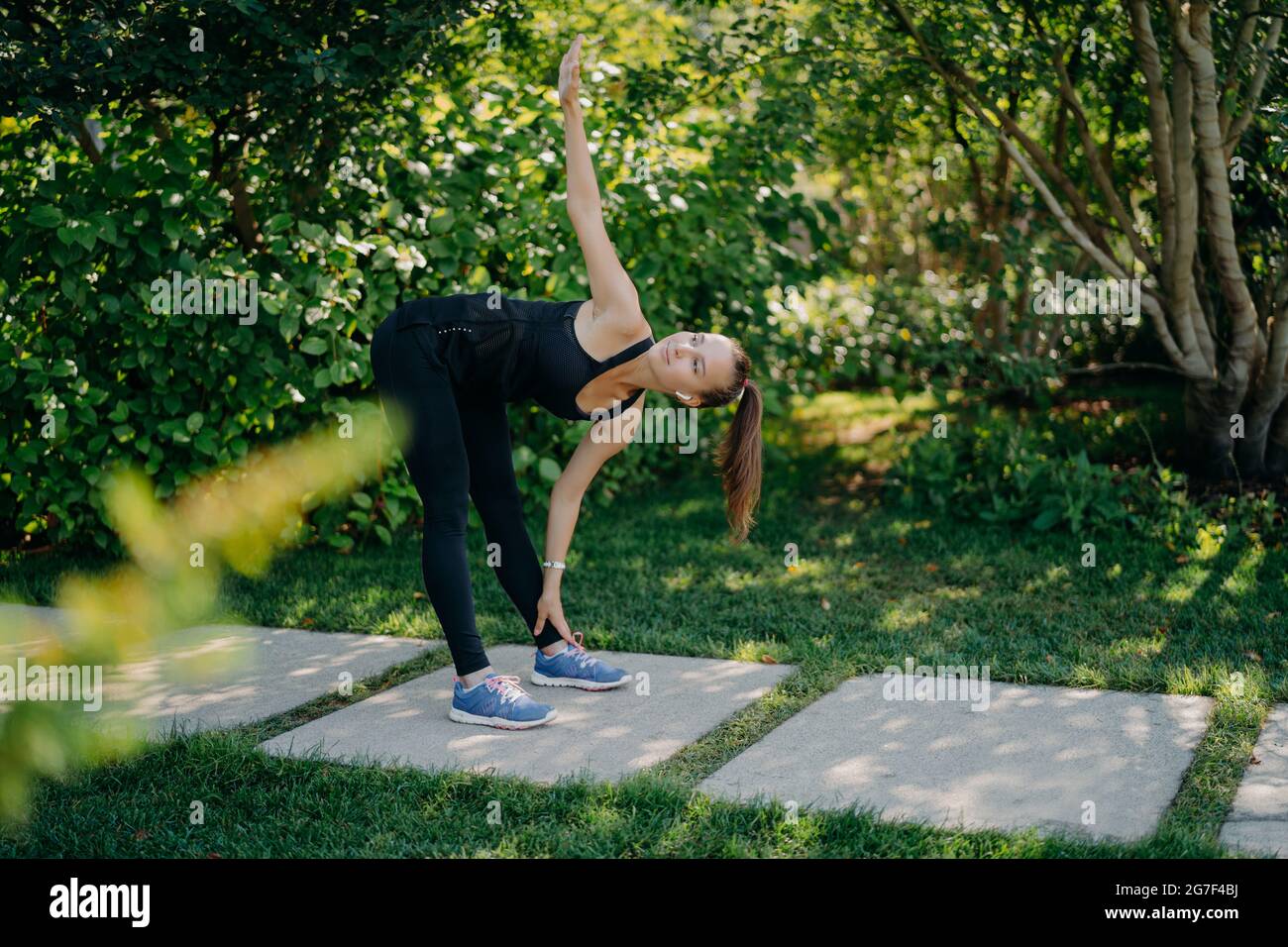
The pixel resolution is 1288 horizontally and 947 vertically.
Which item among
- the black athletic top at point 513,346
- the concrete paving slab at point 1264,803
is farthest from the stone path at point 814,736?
the black athletic top at point 513,346

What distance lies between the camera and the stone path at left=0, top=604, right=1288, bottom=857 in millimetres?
3092

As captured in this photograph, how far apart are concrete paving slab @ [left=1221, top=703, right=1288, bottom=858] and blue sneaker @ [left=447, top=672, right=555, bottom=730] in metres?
1.91

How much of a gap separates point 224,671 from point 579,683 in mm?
1298

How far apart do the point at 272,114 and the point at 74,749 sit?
A: 10.7 feet

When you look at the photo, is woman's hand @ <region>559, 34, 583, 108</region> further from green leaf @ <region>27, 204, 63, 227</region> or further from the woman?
green leaf @ <region>27, 204, 63, 227</region>

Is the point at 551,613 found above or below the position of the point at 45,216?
below

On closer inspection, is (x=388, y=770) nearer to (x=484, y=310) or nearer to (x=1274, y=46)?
(x=484, y=310)

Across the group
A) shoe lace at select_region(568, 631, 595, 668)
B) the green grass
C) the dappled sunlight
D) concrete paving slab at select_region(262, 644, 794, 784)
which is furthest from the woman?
the dappled sunlight

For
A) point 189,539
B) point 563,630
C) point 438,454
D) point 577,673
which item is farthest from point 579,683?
point 189,539

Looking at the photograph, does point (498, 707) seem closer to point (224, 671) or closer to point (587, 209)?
point (224, 671)

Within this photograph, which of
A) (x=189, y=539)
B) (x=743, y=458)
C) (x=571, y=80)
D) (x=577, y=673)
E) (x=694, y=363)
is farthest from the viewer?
(x=189, y=539)

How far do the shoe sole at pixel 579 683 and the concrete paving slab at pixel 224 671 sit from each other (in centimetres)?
62

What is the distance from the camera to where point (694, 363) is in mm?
3555

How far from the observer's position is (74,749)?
2.60 m
